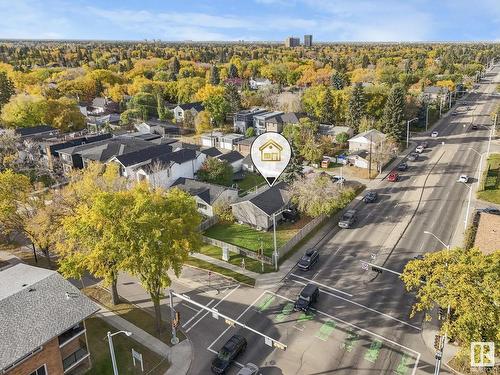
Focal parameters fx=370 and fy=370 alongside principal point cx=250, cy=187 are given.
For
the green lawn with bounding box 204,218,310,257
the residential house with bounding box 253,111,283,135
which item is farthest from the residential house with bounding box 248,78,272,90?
the green lawn with bounding box 204,218,310,257

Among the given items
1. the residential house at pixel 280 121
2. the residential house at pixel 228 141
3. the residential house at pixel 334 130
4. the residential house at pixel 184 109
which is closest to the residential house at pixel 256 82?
the residential house at pixel 184 109

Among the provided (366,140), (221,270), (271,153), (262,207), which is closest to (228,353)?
(221,270)

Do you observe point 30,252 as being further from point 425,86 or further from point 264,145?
point 425,86

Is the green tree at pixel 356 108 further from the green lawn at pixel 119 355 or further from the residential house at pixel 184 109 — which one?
the green lawn at pixel 119 355

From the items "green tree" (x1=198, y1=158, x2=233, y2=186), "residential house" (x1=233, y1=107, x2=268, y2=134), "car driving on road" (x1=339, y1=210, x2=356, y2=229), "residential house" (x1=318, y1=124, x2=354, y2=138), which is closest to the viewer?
"car driving on road" (x1=339, y1=210, x2=356, y2=229)

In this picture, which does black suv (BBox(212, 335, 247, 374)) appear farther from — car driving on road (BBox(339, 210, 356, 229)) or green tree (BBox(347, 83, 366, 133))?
green tree (BBox(347, 83, 366, 133))
